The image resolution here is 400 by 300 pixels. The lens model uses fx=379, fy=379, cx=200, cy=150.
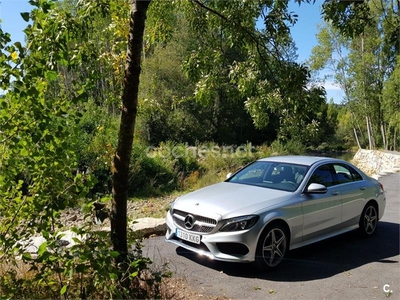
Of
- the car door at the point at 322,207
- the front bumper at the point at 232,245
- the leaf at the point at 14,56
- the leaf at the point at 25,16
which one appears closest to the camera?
the leaf at the point at 25,16

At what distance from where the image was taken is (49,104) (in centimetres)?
312

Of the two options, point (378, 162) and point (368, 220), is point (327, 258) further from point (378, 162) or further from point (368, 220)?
point (378, 162)

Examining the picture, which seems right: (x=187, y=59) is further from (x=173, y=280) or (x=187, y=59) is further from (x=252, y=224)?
(x=173, y=280)

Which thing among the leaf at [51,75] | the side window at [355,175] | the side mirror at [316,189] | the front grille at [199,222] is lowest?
the front grille at [199,222]

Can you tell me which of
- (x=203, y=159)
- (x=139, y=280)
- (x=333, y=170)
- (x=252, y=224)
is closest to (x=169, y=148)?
(x=203, y=159)

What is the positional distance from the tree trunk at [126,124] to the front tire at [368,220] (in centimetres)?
496

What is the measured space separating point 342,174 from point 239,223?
109 inches

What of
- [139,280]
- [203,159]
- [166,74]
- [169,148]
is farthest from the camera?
[166,74]

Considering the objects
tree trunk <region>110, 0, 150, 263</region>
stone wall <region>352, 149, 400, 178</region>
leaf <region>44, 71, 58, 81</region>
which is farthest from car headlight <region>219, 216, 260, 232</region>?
stone wall <region>352, 149, 400, 178</region>

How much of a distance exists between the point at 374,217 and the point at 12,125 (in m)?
6.58

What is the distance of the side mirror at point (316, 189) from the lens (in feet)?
19.4

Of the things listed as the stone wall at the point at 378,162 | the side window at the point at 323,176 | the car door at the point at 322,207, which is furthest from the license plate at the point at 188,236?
the stone wall at the point at 378,162

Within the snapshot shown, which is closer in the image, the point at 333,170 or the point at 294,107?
the point at 294,107

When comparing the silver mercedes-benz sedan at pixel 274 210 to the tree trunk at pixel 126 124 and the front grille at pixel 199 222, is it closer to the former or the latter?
the front grille at pixel 199 222
